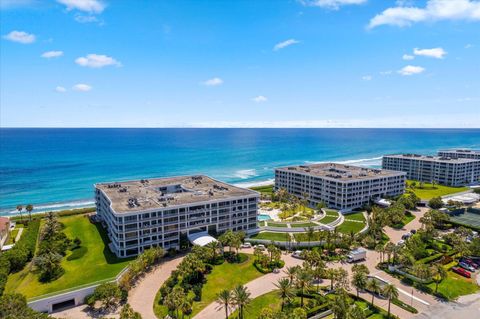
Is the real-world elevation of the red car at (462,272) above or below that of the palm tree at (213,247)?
below

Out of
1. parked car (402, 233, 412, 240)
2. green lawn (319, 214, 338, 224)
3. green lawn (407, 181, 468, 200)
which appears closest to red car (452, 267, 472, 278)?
parked car (402, 233, 412, 240)

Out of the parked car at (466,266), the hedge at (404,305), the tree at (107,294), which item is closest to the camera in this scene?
the hedge at (404,305)

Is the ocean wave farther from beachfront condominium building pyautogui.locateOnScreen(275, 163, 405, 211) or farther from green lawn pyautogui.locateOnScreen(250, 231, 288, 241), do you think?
beachfront condominium building pyautogui.locateOnScreen(275, 163, 405, 211)

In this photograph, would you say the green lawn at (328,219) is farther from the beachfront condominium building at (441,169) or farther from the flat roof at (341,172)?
the beachfront condominium building at (441,169)

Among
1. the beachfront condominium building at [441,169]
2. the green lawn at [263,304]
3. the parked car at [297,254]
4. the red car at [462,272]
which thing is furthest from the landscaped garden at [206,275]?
the beachfront condominium building at [441,169]

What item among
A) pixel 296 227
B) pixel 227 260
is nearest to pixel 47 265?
pixel 227 260

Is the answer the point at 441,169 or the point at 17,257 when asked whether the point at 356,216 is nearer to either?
the point at 441,169

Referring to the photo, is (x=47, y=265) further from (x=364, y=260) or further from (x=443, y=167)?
(x=443, y=167)

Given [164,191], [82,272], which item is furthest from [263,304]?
[164,191]
